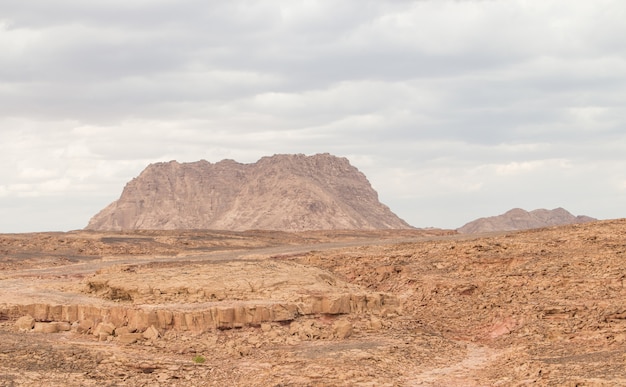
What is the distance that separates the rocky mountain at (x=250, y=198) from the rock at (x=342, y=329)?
4077 inches

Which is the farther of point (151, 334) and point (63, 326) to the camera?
point (63, 326)

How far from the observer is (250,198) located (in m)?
146

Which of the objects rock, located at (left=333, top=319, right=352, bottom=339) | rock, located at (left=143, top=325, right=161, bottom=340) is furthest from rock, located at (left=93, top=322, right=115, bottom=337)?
rock, located at (left=333, top=319, right=352, bottom=339)

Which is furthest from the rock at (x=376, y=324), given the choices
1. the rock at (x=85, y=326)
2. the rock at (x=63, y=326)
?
the rock at (x=63, y=326)

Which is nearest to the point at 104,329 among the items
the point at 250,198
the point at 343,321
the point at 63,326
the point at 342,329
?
the point at 63,326

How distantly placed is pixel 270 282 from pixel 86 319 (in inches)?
255

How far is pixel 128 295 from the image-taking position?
27.5m

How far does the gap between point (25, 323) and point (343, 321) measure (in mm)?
9959

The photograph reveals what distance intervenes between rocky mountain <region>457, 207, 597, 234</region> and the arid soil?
11123 cm

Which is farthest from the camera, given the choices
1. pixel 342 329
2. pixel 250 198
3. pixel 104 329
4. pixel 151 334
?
pixel 250 198

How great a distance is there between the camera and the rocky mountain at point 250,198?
134500 millimetres

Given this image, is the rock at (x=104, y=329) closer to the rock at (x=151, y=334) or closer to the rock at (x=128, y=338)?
the rock at (x=128, y=338)

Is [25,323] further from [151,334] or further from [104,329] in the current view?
[151,334]

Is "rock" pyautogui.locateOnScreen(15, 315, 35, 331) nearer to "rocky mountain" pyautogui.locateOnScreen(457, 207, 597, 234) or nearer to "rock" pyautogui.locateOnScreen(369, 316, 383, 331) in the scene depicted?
"rock" pyautogui.locateOnScreen(369, 316, 383, 331)
